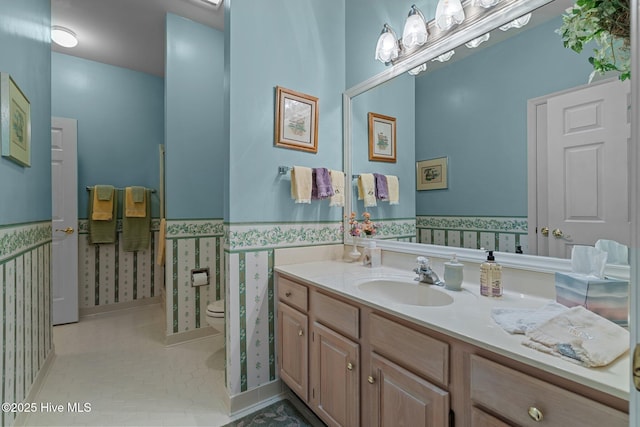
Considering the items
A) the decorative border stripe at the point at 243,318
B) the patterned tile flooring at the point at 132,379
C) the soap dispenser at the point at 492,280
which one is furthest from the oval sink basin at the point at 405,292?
the patterned tile flooring at the point at 132,379

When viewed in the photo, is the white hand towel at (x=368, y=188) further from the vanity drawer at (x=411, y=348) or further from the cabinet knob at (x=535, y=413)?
the cabinet knob at (x=535, y=413)

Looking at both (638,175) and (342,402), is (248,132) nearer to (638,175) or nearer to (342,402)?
(342,402)

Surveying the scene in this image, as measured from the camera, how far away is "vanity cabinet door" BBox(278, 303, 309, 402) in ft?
5.08

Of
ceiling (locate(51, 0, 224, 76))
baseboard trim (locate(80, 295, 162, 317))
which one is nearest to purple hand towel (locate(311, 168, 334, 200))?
ceiling (locate(51, 0, 224, 76))

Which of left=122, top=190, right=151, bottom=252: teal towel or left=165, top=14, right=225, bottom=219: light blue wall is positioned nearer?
left=165, top=14, right=225, bottom=219: light blue wall

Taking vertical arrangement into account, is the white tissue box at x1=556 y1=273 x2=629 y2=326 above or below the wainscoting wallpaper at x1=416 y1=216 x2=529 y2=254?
below

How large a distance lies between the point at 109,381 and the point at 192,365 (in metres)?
0.50

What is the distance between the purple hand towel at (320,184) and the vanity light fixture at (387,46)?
0.76 m

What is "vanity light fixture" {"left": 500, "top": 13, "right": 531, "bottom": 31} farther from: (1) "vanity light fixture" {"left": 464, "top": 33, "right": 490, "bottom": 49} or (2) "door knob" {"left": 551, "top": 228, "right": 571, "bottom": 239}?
(2) "door knob" {"left": 551, "top": 228, "right": 571, "bottom": 239}

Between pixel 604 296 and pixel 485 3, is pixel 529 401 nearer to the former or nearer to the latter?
pixel 604 296

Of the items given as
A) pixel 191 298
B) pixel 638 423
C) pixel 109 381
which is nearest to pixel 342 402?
pixel 638 423

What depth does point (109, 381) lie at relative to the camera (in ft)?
6.47

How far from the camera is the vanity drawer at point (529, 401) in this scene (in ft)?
2.05

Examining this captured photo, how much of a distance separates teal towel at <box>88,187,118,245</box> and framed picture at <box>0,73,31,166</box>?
1.73m
